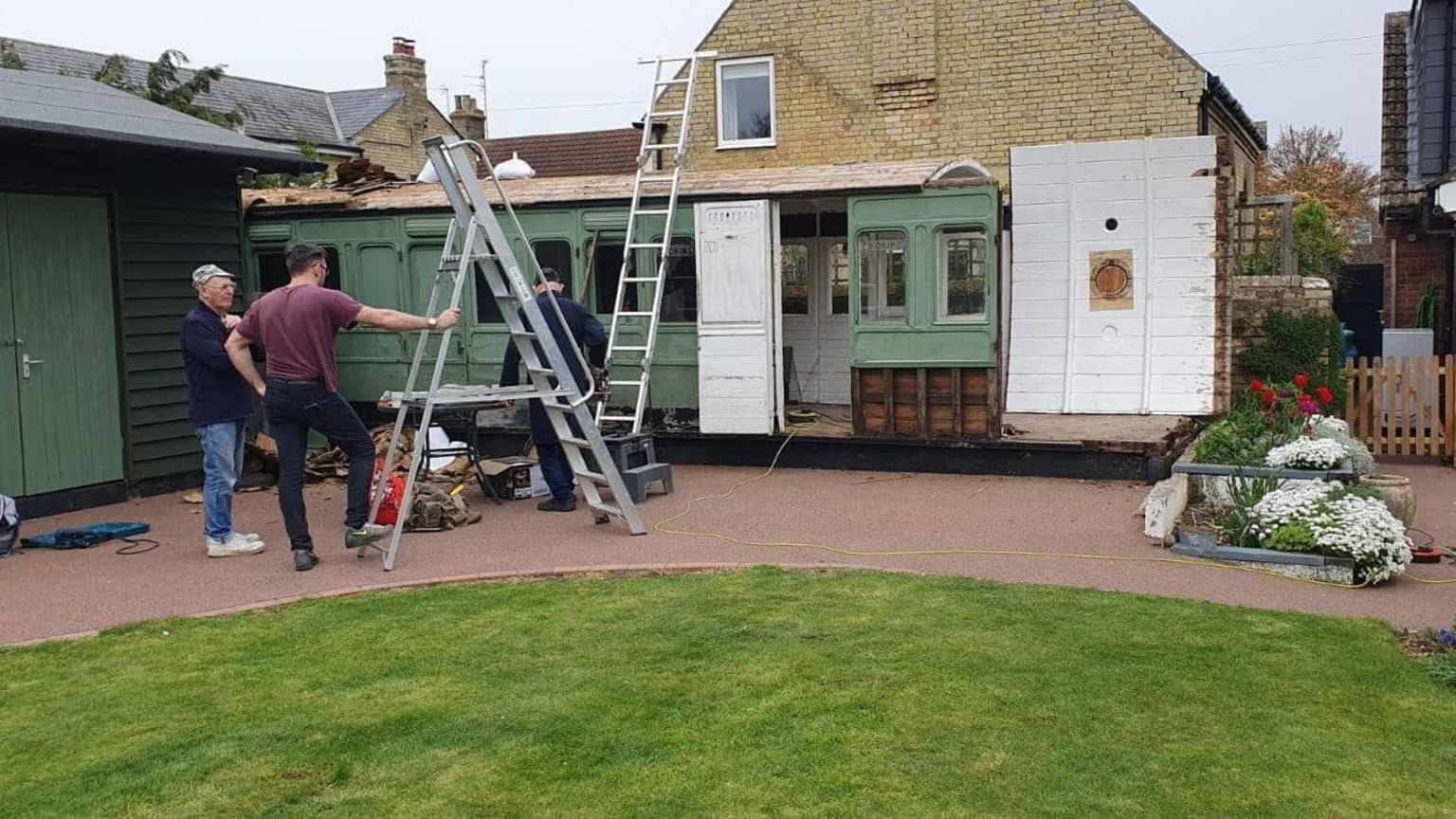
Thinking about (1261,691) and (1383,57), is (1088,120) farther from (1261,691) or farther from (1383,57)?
(1261,691)

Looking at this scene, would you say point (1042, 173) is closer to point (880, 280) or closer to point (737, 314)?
point (880, 280)

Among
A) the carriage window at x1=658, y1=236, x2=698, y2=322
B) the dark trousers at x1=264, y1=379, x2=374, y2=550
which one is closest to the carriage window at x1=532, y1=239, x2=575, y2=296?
the carriage window at x1=658, y1=236, x2=698, y2=322

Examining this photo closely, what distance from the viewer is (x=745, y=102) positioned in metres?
20.3

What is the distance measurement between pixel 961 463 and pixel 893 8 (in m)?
9.42

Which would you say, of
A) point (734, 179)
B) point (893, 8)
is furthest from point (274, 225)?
point (893, 8)

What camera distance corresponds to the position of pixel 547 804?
4.48m

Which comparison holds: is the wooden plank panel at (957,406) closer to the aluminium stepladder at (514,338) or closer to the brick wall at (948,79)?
the aluminium stepladder at (514,338)

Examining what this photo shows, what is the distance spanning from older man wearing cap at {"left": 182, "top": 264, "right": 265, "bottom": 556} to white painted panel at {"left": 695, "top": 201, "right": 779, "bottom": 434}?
4.77 m

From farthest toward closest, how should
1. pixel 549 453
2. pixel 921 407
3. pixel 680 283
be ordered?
pixel 680 283 < pixel 921 407 < pixel 549 453

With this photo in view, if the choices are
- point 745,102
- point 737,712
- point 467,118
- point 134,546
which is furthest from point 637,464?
point 467,118

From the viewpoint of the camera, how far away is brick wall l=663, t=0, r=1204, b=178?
17.7 meters

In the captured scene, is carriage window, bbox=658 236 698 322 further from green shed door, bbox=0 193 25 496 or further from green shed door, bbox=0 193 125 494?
green shed door, bbox=0 193 25 496

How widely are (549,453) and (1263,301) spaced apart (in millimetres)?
8392

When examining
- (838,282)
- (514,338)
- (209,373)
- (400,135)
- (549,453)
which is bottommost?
(549,453)
